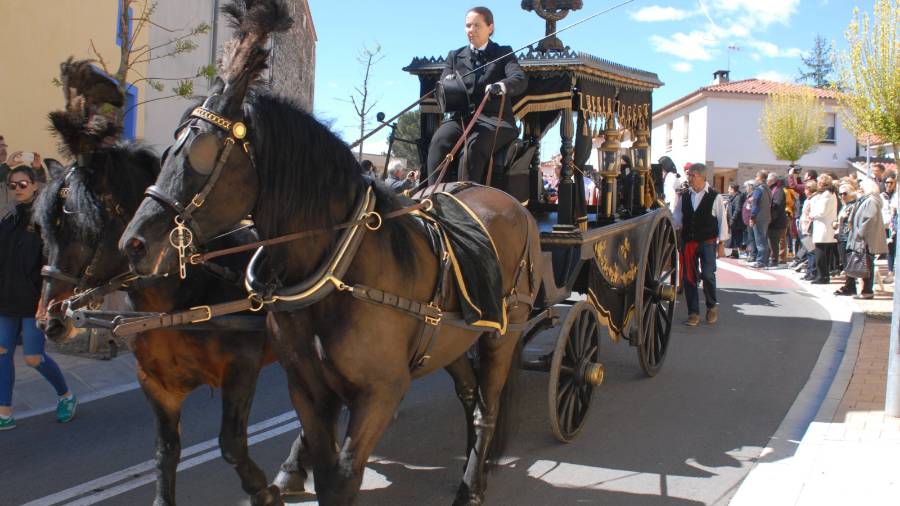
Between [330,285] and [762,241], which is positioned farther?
[762,241]

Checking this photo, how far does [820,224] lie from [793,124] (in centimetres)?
2107

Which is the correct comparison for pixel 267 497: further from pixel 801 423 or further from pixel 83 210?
pixel 801 423

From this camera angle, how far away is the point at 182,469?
4840 mm

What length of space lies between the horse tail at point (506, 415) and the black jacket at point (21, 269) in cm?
354

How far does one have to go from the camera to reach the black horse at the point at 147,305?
375 centimetres

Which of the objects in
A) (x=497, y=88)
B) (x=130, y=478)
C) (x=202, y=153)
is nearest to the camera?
(x=202, y=153)

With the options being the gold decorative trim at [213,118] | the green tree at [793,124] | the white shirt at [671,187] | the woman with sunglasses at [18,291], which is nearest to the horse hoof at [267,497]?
the gold decorative trim at [213,118]

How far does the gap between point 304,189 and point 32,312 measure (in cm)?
365

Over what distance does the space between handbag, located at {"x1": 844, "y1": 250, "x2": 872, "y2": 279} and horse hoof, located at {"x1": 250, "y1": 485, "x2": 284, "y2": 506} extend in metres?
10.5

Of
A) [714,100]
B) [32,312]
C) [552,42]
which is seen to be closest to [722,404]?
[552,42]

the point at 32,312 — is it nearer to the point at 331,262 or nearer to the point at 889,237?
the point at 331,262

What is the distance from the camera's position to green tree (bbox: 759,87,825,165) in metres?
32.0

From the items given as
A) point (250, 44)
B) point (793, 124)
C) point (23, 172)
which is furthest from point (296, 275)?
point (793, 124)

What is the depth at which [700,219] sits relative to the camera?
32.2 feet
